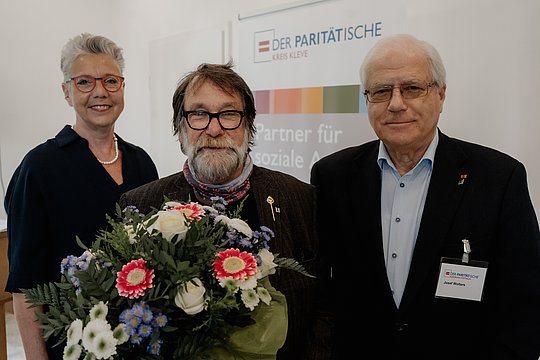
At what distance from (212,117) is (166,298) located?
0.85 metres

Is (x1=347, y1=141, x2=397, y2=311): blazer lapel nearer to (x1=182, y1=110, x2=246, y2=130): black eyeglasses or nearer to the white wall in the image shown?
(x1=182, y1=110, x2=246, y2=130): black eyeglasses

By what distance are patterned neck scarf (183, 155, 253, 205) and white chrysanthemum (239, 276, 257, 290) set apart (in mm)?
713

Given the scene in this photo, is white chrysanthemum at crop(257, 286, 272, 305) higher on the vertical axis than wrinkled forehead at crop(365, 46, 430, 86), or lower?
lower

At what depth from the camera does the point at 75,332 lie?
92cm

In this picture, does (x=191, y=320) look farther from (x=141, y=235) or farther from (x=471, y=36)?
(x=471, y=36)

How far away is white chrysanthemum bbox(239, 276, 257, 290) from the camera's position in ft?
3.27

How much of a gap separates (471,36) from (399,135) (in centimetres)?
98

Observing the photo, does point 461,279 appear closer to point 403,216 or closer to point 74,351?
point 403,216

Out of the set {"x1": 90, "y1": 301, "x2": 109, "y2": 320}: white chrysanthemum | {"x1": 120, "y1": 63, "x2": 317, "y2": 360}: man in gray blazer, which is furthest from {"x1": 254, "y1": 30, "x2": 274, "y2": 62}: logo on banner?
{"x1": 90, "y1": 301, "x2": 109, "y2": 320}: white chrysanthemum

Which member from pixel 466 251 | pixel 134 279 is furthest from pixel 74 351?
pixel 466 251

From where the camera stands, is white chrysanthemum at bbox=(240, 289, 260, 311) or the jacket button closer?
white chrysanthemum at bbox=(240, 289, 260, 311)

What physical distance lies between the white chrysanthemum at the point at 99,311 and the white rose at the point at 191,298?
14 centimetres

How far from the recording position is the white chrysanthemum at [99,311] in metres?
0.92

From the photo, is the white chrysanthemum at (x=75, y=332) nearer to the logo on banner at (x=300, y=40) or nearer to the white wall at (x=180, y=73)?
the white wall at (x=180, y=73)
